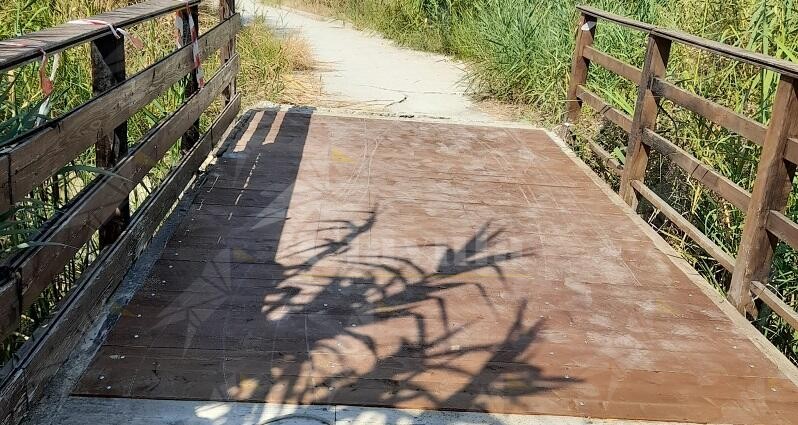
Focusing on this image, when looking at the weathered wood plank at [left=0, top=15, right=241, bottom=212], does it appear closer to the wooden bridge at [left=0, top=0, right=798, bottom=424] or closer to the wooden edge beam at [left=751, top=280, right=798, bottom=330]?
the wooden bridge at [left=0, top=0, right=798, bottom=424]

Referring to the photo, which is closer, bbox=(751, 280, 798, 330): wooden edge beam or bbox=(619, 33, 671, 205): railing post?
bbox=(751, 280, 798, 330): wooden edge beam

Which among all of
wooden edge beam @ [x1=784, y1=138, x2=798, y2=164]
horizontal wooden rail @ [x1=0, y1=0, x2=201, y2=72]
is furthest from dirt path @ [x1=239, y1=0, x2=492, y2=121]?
wooden edge beam @ [x1=784, y1=138, x2=798, y2=164]

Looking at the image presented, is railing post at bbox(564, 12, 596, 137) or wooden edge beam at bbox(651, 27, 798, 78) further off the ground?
wooden edge beam at bbox(651, 27, 798, 78)

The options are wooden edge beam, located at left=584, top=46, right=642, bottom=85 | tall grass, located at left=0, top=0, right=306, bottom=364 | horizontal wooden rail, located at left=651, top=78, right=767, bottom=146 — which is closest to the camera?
tall grass, located at left=0, top=0, right=306, bottom=364

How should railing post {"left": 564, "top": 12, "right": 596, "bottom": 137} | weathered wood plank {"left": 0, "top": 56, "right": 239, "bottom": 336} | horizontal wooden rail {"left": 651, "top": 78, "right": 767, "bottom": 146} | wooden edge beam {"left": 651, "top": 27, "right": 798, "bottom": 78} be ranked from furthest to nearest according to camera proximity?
railing post {"left": 564, "top": 12, "right": 596, "bottom": 137} → horizontal wooden rail {"left": 651, "top": 78, "right": 767, "bottom": 146} → wooden edge beam {"left": 651, "top": 27, "right": 798, "bottom": 78} → weathered wood plank {"left": 0, "top": 56, "right": 239, "bottom": 336}

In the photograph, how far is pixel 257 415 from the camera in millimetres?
2666

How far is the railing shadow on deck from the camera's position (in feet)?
9.41

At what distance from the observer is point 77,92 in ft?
17.6

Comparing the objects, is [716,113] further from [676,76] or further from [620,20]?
[676,76]

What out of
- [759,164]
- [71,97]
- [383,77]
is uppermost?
[759,164]

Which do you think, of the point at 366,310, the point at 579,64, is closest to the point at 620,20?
the point at 579,64

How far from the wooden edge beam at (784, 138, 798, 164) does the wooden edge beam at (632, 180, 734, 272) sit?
60cm

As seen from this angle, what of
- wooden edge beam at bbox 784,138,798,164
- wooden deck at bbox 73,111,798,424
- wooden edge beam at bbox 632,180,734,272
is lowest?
wooden deck at bbox 73,111,798,424

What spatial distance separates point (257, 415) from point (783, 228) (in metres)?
2.40
